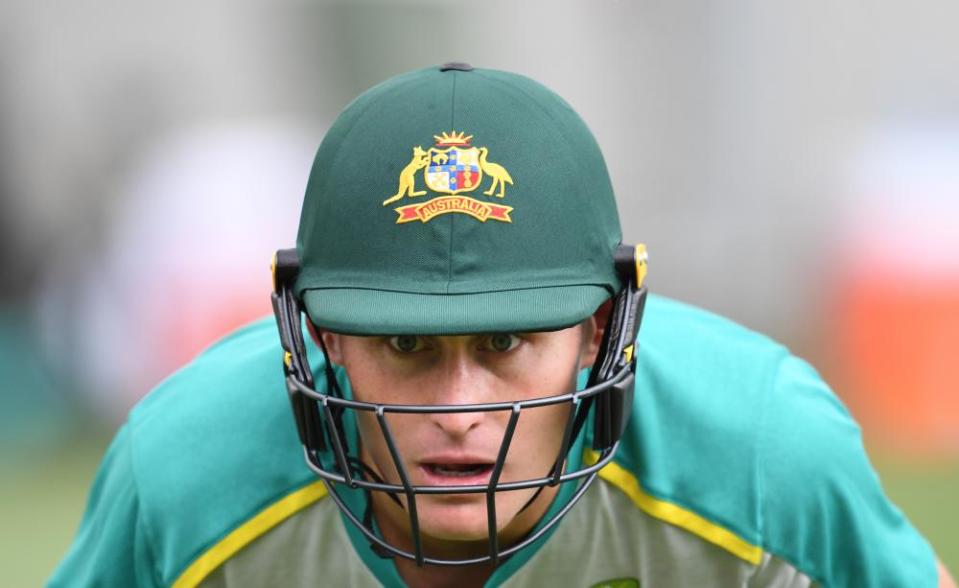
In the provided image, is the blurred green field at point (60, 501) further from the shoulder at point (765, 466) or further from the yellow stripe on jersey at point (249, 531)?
the yellow stripe on jersey at point (249, 531)

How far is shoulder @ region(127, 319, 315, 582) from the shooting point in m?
3.05

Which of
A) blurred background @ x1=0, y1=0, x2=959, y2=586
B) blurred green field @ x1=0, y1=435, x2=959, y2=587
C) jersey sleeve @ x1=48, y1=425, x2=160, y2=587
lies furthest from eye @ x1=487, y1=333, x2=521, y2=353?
blurred background @ x1=0, y1=0, x2=959, y2=586

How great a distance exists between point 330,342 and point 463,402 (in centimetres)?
47

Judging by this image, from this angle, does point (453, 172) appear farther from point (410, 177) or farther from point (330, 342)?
point (330, 342)

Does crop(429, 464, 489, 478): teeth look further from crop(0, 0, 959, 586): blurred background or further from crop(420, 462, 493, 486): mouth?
crop(0, 0, 959, 586): blurred background

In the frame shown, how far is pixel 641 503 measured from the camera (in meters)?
3.03

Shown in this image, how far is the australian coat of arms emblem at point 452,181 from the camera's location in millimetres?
2701

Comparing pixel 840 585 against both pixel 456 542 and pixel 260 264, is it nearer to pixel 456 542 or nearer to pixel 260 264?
pixel 456 542

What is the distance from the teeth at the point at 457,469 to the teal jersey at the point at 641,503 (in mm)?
407

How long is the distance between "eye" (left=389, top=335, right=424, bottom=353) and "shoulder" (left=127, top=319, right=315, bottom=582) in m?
0.50

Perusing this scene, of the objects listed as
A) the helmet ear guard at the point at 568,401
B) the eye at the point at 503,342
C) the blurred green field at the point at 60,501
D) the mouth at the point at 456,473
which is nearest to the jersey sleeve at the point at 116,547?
the helmet ear guard at the point at 568,401

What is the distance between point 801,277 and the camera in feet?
30.3

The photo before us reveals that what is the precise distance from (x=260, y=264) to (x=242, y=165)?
126 cm

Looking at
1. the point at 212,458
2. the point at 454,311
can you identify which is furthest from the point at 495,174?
the point at 212,458
